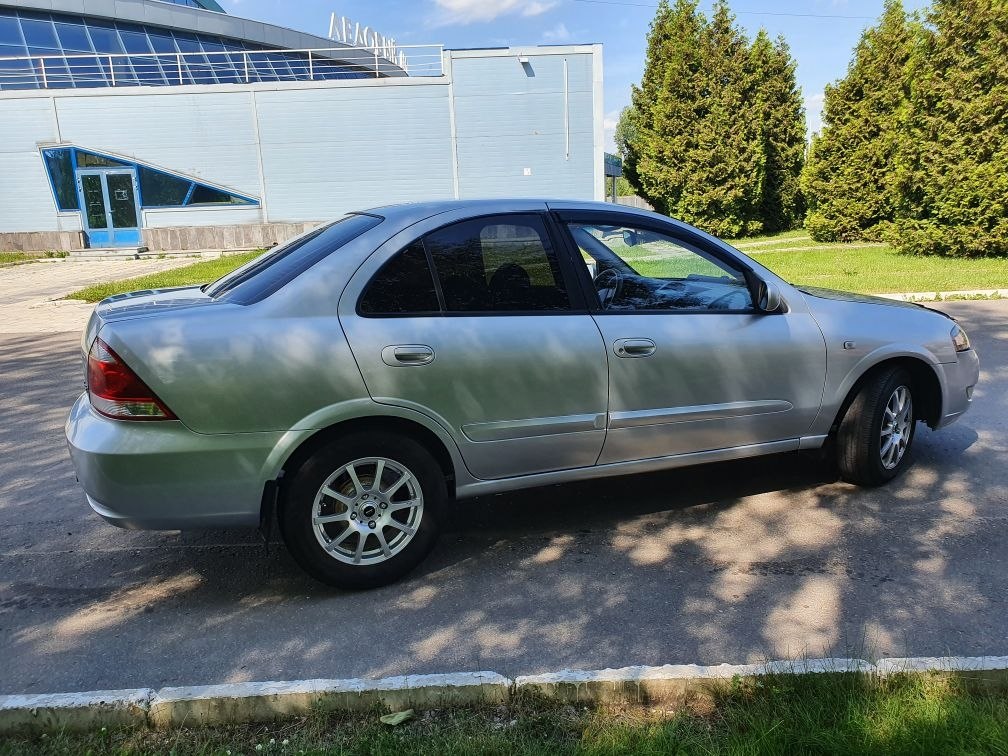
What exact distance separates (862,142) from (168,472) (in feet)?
72.6

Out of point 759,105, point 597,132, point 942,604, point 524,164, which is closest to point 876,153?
point 759,105

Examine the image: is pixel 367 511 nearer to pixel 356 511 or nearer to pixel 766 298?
pixel 356 511

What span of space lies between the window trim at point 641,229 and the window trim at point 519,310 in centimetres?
3

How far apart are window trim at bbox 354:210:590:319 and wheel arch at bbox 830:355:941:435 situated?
175cm

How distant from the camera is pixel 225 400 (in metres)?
3.34

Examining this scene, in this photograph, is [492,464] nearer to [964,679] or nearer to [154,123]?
[964,679]

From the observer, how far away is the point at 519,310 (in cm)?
387

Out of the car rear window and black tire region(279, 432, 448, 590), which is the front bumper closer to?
black tire region(279, 432, 448, 590)

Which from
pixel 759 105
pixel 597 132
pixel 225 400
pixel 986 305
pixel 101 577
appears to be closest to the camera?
pixel 225 400

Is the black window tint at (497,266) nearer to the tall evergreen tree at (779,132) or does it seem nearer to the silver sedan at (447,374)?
the silver sedan at (447,374)

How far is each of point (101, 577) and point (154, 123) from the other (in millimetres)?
26766

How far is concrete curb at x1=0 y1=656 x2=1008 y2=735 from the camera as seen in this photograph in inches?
103

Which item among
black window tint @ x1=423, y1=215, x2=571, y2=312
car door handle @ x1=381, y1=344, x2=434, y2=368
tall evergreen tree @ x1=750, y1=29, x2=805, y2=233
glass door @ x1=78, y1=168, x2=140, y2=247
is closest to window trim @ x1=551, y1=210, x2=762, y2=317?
black window tint @ x1=423, y1=215, x2=571, y2=312

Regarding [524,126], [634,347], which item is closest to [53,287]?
[524,126]
